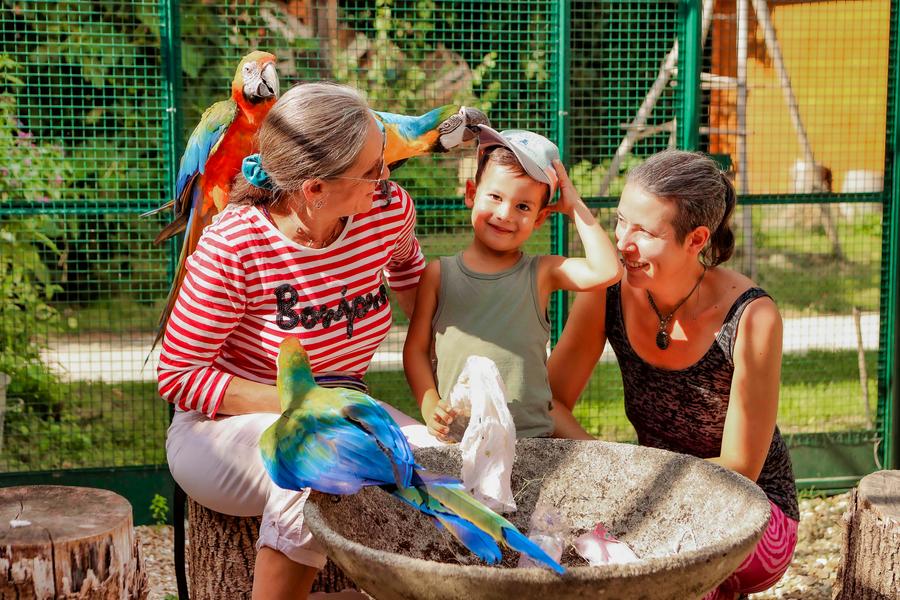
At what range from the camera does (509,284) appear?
2666 mm

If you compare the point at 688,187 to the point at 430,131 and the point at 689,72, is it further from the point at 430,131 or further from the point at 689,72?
the point at 689,72

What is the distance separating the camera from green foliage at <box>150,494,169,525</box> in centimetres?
395

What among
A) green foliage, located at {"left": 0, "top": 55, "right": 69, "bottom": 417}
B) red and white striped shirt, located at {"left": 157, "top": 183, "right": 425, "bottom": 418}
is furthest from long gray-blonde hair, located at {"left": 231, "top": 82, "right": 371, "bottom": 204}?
green foliage, located at {"left": 0, "top": 55, "right": 69, "bottom": 417}

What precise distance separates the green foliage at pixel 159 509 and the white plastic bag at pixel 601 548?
7.94 ft

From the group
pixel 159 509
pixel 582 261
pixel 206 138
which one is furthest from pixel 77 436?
pixel 582 261

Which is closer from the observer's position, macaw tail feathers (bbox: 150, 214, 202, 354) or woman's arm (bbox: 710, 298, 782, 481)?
woman's arm (bbox: 710, 298, 782, 481)

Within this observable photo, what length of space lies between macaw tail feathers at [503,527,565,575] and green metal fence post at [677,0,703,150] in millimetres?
2799

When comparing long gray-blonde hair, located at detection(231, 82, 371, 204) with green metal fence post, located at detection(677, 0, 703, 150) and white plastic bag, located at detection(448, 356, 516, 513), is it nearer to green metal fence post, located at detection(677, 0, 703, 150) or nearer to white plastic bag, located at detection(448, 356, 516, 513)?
white plastic bag, located at detection(448, 356, 516, 513)

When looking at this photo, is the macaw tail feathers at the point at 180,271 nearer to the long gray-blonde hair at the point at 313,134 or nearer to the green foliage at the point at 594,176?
the long gray-blonde hair at the point at 313,134

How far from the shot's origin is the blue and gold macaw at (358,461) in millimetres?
1592

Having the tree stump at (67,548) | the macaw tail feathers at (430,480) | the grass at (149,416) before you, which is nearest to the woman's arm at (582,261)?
the macaw tail feathers at (430,480)

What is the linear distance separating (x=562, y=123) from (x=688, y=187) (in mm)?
1553

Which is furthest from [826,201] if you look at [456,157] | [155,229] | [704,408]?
[155,229]

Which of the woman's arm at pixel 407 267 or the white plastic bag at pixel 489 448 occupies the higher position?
the woman's arm at pixel 407 267
